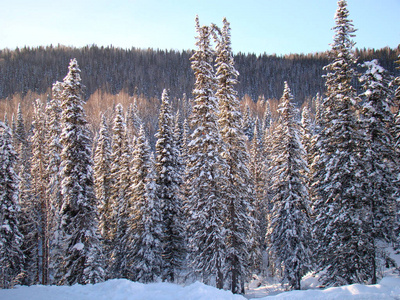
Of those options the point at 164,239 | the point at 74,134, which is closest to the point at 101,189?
the point at 164,239

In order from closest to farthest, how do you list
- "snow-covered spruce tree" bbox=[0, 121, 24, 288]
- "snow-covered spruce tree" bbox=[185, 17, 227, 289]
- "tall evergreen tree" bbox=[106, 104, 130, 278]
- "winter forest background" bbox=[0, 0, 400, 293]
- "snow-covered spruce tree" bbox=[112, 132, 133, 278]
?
1. "winter forest background" bbox=[0, 0, 400, 293]
2. "snow-covered spruce tree" bbox=[185, 17, 227, 289]
3. "snow-covered spruce tree" bbox=[0, 121, 24, 288]
4. "snow-covered spruce tree" bbox=[112, 132, 133, 278]
5. "tall evergreen tree" bbox=[106, 104, 130, 278]

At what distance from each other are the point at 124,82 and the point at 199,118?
19199cm

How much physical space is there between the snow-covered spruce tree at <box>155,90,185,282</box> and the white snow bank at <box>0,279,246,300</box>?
1644 centimetres

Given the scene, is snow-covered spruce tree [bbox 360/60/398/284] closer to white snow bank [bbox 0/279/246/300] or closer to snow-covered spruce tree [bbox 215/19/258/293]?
snow-covered spruce tree [bbox 215/19/258/293]

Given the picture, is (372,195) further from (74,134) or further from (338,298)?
(74,134)

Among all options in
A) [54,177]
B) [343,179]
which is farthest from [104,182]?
[343,179]

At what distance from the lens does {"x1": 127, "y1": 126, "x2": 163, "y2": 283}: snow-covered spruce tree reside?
24.8m

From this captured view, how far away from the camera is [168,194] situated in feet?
88.8

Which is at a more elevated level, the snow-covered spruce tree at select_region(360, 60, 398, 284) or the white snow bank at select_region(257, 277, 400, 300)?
the snow-covered spruce tree at select_region(360, 60, 398, 284)

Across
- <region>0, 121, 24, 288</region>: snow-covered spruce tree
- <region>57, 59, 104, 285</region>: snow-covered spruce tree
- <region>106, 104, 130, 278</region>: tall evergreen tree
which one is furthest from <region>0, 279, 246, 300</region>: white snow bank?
<region>106, 104, 130, 278</region>: tall evergreen tree

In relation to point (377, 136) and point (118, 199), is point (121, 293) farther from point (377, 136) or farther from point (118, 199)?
point (118, 199)

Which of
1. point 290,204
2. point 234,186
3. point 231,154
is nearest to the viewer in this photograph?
point 234,186

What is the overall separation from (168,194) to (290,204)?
12324 millimetres

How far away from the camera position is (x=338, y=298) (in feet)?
28.2
